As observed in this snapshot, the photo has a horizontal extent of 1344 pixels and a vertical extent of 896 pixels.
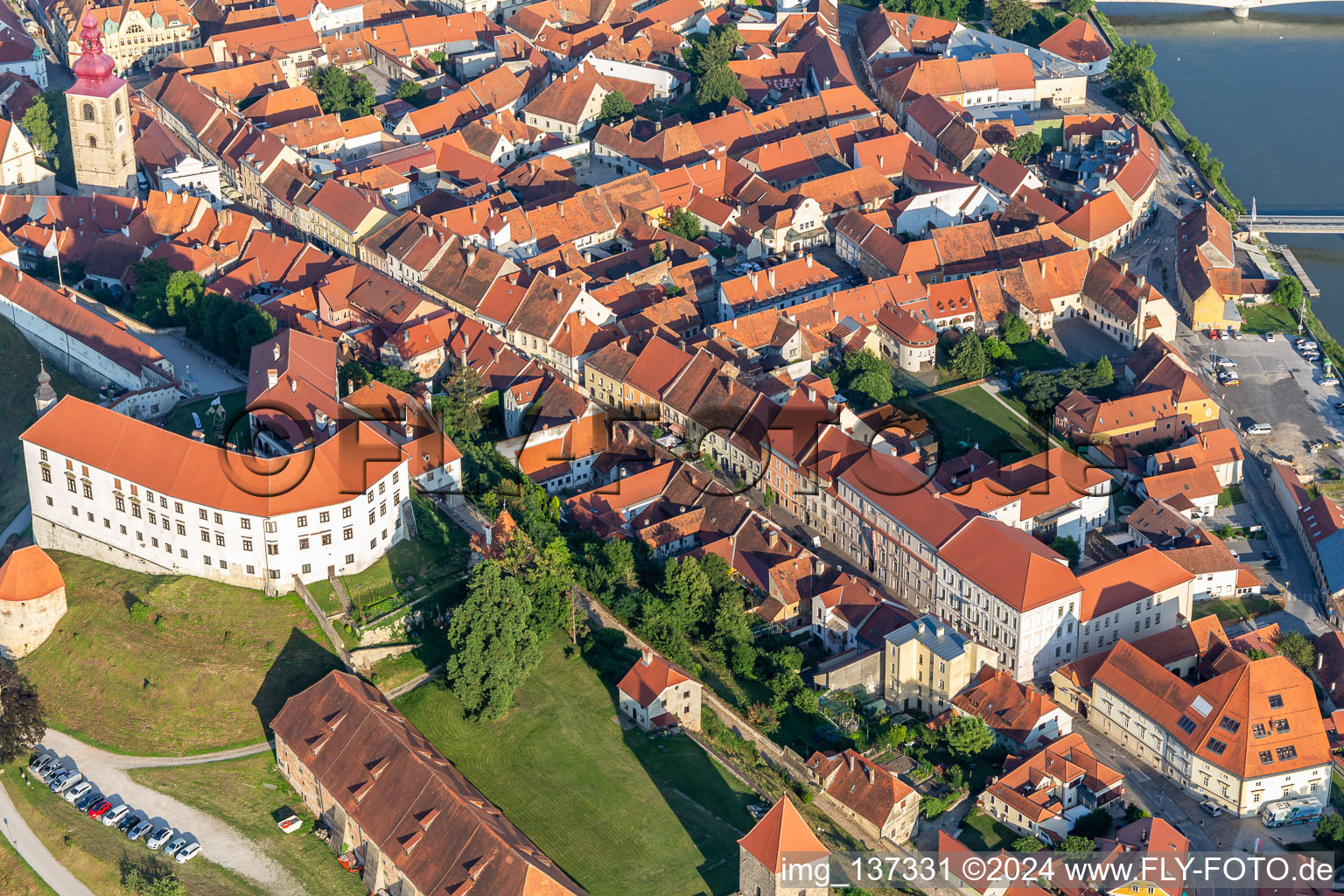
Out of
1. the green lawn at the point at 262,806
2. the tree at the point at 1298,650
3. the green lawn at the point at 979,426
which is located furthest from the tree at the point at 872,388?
the green lawn at the point at 262,806

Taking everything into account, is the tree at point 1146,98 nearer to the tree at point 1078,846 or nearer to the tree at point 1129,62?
the tree at point 1129,62

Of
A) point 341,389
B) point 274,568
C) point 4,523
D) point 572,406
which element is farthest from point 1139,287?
point 4,523

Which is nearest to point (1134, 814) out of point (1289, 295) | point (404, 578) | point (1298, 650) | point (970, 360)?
point (1298, 650)

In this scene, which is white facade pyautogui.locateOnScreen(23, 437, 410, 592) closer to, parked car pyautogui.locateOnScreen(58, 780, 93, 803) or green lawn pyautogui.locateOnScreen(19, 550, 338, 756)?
green lawn pyautogui.locateOnScreen(19, 550, 338, 756)

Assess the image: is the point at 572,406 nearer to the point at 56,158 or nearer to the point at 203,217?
the point at 203,217

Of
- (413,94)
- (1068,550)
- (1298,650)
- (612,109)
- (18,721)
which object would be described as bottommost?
(1298,650)

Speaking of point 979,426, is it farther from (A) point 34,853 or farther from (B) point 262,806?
(A) point 34,853
